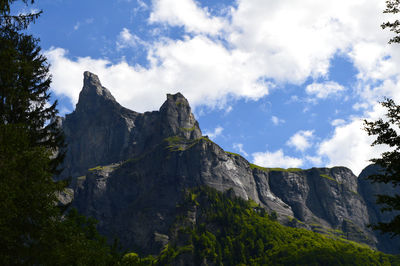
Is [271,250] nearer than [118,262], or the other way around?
[118,262]

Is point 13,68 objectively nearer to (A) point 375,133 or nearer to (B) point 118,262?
(A) point 375,133

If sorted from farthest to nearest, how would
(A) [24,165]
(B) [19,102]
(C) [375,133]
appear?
(B) [19,102], (C) [375,133], (A) [24,165]

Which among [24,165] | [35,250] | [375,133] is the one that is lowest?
[35,250]

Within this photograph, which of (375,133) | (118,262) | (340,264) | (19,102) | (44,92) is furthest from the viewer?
(340,264)

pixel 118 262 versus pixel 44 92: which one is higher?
pixel 44 92

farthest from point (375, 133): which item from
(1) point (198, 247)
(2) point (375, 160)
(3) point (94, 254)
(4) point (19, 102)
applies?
(1) point (198, 247)

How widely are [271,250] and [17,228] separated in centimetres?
19112

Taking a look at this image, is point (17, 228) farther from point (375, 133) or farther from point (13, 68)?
point (375, 133)

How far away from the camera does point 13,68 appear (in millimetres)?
19391

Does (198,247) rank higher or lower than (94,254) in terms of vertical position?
higher

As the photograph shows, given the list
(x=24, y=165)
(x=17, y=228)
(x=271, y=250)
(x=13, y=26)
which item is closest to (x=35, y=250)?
(x=17, y=228)

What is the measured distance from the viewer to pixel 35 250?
1925 cm

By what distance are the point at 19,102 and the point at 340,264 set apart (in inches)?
7513

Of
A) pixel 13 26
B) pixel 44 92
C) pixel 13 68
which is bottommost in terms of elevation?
pixel 13 68
